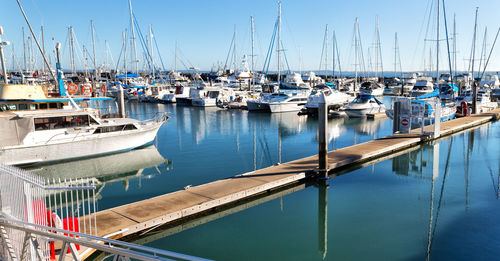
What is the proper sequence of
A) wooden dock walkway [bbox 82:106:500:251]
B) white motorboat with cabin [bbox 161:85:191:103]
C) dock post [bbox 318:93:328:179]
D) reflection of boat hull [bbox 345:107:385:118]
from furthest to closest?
white motorboat with cabin [bbox 161:85:191:103] < reflection of boat hull [bbox 345:107:385:118] < dock post [bbox 318:93:328:179] < wooden dock walkway [bbox 82:106:500:251]

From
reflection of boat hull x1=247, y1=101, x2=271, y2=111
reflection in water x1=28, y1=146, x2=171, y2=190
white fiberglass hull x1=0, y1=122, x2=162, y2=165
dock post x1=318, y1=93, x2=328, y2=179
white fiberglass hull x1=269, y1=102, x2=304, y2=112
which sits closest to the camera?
dock post x1=318, y1=93, x2=328, y2=179

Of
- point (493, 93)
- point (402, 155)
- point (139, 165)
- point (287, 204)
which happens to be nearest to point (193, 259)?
point (287, 204)

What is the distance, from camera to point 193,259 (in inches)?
161

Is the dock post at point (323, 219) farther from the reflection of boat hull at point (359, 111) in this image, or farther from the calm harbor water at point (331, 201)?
the reflection of boat hull at point (359, 111)

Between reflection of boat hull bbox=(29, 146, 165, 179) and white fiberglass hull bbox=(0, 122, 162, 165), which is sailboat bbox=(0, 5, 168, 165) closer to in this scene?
white fiberglass hull bbox=(0, 122, 162, 165)

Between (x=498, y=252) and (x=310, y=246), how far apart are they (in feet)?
15.7

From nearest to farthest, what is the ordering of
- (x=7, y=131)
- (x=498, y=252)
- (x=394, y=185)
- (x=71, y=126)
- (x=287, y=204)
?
(x=498, y=252) → (x=287, y=204) → (x=394, y=185) → (x=7, y=131) → (x=71, y=126)

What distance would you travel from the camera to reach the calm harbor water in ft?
34.3

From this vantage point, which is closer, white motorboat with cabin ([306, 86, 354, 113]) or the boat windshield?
the boat windshield

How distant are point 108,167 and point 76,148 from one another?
2.27m

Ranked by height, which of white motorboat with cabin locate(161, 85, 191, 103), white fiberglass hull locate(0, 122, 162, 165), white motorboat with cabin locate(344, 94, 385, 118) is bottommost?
white fiberglass hull locate(0, 122, 162, 165)

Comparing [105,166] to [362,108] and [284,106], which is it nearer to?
[362,108]

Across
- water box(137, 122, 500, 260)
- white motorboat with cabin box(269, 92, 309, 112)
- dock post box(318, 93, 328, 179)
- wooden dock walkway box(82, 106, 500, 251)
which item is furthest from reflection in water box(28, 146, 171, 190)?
white motorboat with cabin box(269, 92, 309, 112)

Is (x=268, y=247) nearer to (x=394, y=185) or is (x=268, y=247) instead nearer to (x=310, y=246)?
(x=310, y=246)
